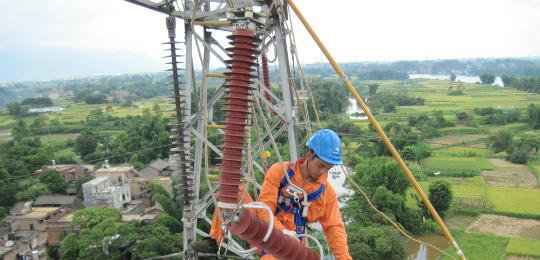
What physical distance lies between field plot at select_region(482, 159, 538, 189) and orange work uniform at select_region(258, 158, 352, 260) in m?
27.5

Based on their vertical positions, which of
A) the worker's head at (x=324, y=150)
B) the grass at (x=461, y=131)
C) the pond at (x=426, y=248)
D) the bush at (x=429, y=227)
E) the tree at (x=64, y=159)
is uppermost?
the worker's head at (x=324, y=150)

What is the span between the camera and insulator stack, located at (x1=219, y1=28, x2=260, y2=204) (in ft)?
7.29

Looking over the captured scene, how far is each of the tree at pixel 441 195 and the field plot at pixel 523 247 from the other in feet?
11.4

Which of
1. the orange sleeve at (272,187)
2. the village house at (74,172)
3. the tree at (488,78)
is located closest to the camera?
the orange sleeve at (272,187)

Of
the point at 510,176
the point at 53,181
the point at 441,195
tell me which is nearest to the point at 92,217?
the point at 53,181

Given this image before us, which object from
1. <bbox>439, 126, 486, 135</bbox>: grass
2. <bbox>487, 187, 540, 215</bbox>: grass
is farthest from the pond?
<bbox>439, 126, 486, 135</bbox>: grass

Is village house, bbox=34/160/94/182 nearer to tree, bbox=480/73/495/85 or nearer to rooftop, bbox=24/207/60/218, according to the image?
rooftop, bbox=24/207/60/218

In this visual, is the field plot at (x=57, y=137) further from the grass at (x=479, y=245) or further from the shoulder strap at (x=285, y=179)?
the shoulder strap at (x=285, y=179)

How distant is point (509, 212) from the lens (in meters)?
21.8

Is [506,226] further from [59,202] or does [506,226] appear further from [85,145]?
[85,145]

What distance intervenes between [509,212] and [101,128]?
45549mm

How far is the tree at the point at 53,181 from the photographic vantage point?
26031mm

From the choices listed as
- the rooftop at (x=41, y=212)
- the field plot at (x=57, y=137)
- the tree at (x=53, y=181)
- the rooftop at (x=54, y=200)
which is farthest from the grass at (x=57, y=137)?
the rooftop at (x=41, y=212)

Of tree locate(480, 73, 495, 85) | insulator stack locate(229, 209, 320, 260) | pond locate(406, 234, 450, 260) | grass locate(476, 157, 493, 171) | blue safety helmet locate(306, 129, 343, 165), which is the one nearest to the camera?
insulator stack locate(229, 209, 320, 260)
